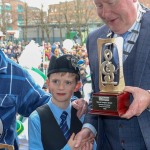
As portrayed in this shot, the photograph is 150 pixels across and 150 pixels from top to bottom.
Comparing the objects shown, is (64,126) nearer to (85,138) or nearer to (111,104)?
(85,138)

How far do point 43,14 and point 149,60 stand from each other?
3910 cm

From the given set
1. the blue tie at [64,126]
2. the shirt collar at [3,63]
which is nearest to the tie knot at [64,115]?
the blue tie at [64,126]

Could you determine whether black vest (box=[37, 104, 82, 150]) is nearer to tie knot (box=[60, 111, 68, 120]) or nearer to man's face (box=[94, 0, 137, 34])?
tie knot (box=[60, 111, 68, 120])

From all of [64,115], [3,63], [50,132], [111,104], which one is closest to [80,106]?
[64,115]

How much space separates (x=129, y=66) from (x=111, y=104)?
331mm

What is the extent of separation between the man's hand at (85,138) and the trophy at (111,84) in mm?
415

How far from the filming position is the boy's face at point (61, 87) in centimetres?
221

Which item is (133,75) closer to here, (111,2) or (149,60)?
(149,60)

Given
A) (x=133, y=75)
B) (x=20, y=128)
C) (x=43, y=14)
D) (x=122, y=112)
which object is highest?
(x=43, y=14)

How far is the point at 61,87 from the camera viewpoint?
2.21 meters

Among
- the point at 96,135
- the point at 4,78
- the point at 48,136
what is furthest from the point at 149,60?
the point at 4,78

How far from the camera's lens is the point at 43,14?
39875 mm

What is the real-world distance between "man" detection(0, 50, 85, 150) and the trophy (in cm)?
61

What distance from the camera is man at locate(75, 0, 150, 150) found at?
1.69 metres
